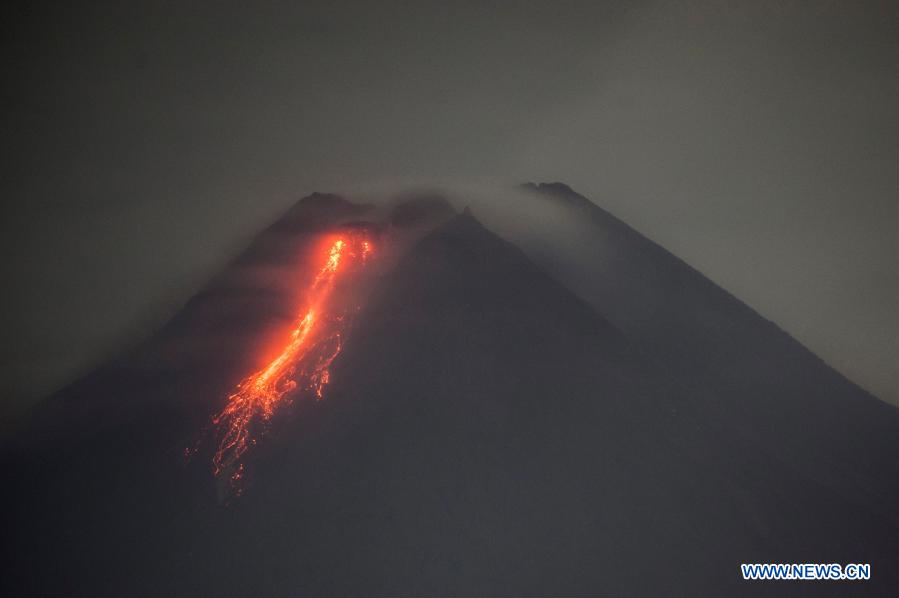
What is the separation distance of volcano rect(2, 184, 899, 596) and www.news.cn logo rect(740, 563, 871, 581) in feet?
0.88

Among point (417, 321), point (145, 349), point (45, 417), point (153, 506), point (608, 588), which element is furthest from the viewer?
point (145, 349)

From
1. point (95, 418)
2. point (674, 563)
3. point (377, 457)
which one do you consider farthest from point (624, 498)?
point (95, 418)

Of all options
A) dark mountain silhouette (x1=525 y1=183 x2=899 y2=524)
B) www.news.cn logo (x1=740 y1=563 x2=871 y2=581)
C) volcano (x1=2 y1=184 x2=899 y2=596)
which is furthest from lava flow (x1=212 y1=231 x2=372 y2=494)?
www.news.cn logo (x1=740 y1=563 x2=871 y2=581)

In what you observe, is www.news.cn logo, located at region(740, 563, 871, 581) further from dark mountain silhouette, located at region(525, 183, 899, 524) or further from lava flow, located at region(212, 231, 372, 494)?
lava flow, located at region(212, 231, 372, 494)

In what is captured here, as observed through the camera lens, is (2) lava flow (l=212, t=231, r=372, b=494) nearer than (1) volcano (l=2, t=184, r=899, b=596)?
No

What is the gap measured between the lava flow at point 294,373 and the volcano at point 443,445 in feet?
0.41

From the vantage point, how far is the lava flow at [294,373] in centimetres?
2527

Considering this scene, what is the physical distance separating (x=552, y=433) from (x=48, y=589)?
751 inches

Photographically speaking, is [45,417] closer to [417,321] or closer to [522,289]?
[417,321]

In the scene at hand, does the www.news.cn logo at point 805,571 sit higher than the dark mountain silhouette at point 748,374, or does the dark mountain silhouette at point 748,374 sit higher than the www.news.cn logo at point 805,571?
the dark mountain silhouette at point 748,374

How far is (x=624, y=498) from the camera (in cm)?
2206

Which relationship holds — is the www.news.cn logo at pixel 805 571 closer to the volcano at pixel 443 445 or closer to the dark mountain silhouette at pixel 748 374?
the volcano at pixel 443 445

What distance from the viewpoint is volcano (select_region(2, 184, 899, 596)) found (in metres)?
20.8

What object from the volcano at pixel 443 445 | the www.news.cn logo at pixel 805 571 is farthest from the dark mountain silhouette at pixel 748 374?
the www.news.cn logo at pixel 805 571
